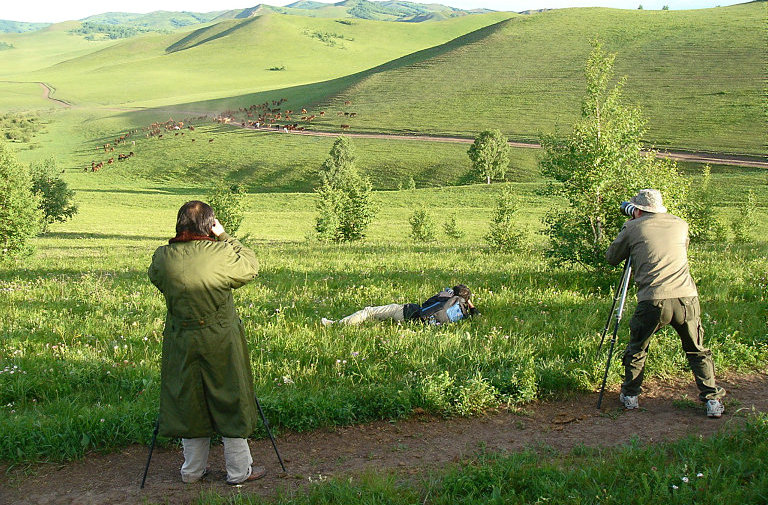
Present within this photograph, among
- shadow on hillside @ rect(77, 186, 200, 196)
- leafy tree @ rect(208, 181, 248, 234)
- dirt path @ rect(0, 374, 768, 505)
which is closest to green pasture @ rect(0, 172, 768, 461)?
dirt path @ rect(0, 374, 768, 505)

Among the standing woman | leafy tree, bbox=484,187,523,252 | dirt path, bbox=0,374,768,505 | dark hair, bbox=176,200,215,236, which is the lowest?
leafy tree, bbox=484,187,523,252

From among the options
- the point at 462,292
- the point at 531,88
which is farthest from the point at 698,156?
the point at 462,292

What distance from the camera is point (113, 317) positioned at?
9633 mm

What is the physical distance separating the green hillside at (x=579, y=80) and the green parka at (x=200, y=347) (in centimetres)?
7789

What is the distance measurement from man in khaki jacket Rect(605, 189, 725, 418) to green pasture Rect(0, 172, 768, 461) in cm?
82

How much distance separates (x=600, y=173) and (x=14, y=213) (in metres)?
18.2

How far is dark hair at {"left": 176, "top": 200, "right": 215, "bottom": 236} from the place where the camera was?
5254 mm

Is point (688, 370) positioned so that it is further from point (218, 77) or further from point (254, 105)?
point (218, 77)

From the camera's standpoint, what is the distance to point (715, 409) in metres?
6.41

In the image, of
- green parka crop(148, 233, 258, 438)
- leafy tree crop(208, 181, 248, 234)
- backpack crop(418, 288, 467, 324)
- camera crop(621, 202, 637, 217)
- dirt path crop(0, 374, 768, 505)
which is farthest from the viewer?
leafy tree crop(208, 181, 248, 234)

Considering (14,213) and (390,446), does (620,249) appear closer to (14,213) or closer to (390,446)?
(390,446)

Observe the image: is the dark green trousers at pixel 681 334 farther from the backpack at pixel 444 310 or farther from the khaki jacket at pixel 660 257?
the backpack at pixel 444 310

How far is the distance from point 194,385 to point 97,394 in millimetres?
2520

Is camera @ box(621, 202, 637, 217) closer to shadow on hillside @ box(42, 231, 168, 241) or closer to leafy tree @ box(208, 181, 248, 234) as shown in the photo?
leafy tree @ box(208, 181, 248, 234)
